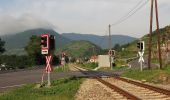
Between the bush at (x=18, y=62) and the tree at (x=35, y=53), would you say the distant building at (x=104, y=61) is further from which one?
the tree at (x=35, y=53)

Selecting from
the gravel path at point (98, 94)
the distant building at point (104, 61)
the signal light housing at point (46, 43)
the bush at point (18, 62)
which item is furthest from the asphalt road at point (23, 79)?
the bush at point (18, 62)

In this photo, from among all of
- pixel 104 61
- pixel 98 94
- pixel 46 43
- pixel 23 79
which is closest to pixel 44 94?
pixel 98 94

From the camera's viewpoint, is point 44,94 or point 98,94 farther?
point 44,94

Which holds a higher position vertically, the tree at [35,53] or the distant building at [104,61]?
the tree at [35,53]

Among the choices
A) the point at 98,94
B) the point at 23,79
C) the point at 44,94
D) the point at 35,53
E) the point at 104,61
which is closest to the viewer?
the point at 98,94

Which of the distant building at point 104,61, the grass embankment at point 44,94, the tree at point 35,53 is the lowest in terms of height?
the grass embankment at point 44,94

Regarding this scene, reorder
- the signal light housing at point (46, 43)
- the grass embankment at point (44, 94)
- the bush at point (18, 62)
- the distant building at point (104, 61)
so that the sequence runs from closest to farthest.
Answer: the grass embankment at point (44, 94)
the signal light housing at point (46, 43)
the distant building at point (104, 61)
the bush at point (18, 62)

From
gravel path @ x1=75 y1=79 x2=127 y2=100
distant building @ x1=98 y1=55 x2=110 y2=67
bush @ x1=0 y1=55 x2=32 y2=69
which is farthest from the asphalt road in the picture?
bush @ x1=0 y1=55 x2=32 y2=69

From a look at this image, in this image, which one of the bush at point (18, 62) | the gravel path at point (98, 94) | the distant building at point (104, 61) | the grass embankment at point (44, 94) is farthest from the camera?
the bush at point (18, 62)

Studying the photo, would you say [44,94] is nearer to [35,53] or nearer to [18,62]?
[35,53]

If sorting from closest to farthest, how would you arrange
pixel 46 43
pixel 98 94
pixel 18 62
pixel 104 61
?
pixel 98 94 → pixel 46 43 → pixel 104 61 → pixel 18 62

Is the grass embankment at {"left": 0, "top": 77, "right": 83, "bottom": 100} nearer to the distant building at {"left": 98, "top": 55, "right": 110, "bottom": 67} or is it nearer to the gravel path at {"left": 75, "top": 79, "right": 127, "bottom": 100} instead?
the gravel path at {"left": 75, "top": 79, "right": 127, "bottom": 100}

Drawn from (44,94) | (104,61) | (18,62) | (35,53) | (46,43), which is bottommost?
(44,94)

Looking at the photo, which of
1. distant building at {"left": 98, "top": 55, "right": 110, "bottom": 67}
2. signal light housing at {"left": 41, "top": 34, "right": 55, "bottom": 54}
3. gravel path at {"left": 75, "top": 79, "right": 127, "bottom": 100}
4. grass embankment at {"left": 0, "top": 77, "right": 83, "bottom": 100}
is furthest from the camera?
distant building at {"left": 98, "top": 55, "right": 110, "bottom": 67}
